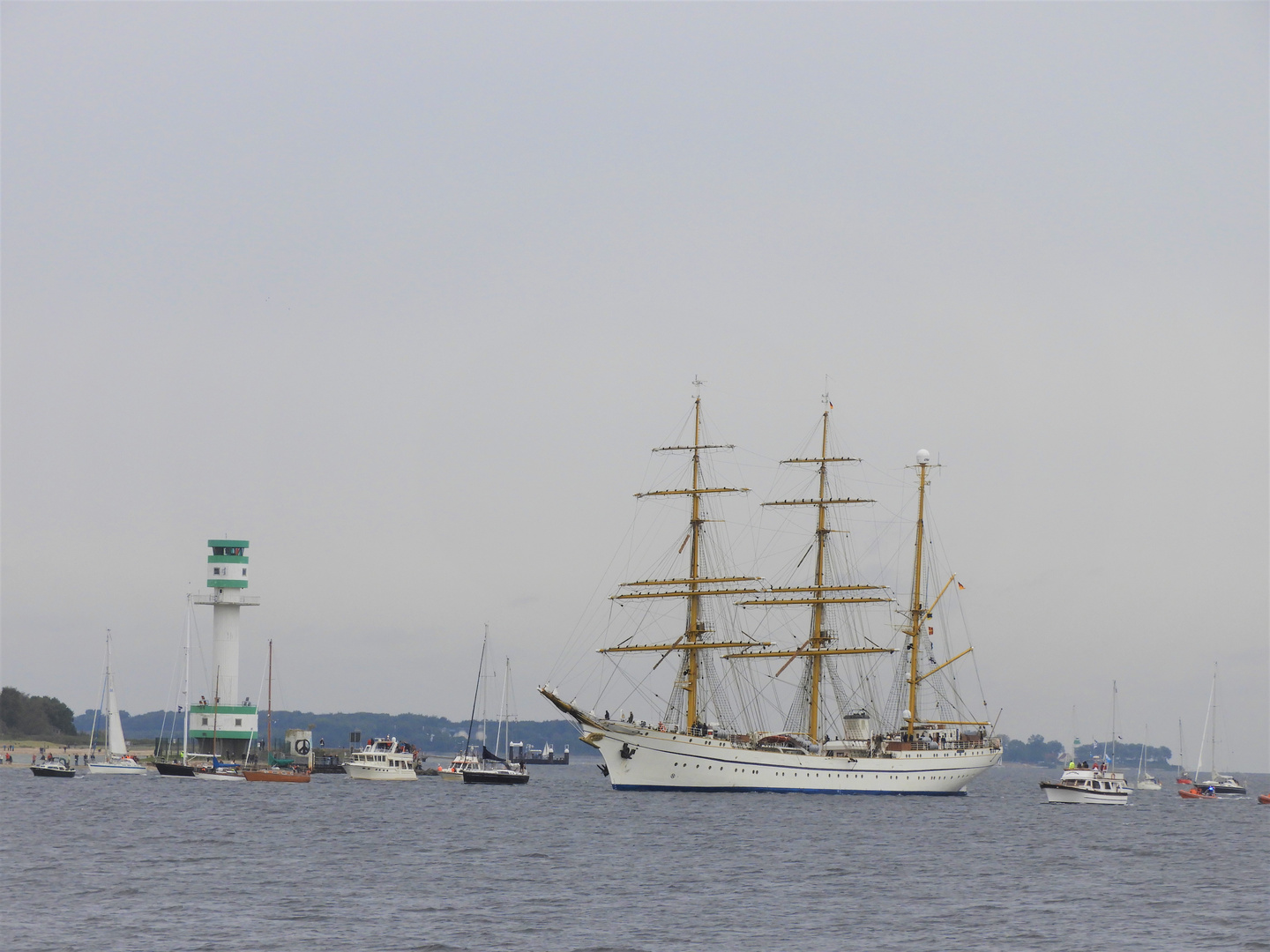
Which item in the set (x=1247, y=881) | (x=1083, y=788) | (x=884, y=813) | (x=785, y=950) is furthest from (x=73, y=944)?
(x=1083, y=788)

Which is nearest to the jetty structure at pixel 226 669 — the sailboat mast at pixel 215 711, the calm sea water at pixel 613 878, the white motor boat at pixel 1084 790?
the sailboat mast at pixel 215 711

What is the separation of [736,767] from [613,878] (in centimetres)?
5280

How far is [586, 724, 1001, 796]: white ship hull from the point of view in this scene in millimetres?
105812

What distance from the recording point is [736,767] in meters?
107

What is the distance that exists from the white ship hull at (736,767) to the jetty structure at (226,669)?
4792cm

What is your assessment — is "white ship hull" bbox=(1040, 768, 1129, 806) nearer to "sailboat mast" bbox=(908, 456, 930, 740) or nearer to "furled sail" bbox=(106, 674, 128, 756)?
"sailboat mast" bbox=(908, 456, 930, 740)

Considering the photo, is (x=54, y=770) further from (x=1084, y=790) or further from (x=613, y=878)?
(x=613, y=878)

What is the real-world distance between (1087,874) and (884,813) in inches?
1345

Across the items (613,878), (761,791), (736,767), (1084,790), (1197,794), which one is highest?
(613,878)

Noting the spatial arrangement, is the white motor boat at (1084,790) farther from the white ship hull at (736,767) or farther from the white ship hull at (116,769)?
the white ship hull at (116,769)

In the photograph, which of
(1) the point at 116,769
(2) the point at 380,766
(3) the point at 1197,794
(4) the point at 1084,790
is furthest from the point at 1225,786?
(1) the point at 116,769

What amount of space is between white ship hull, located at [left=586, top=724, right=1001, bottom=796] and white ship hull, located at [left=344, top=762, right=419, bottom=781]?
3465 centimetres

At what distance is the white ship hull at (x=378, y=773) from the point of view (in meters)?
139

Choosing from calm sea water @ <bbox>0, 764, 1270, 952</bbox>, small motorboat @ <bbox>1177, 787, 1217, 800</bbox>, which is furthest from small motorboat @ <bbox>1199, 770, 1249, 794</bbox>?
calm sea water @ <bbox>0, 764, 1270, 952</bbox>
